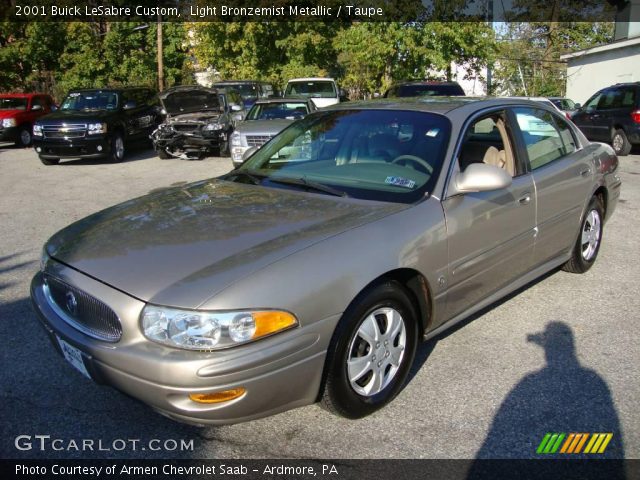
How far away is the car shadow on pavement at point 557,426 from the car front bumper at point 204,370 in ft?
2.95

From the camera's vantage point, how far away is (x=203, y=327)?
2365 millimetres

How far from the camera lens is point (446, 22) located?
66.4 ft

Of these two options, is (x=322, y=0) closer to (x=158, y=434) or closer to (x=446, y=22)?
(x=446, y=22)

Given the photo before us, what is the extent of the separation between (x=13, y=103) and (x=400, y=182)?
17.0m

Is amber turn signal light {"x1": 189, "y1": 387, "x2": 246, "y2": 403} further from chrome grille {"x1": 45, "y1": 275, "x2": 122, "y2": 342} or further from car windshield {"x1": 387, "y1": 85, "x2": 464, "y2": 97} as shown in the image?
car windshield {"x1": 387, "y1": 85, "x2": 464, "y2": 97}

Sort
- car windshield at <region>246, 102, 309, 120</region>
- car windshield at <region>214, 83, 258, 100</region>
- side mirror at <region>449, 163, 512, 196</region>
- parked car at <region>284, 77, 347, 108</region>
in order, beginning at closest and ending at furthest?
side mirror at <region>449, 163, 512, 196</region>, car windshield at <region>246, 102, 309, 120</region>, parked car at <region>284, 77, 347, 108</region>, car windshield at <region>214, 83, 258, 100</region>

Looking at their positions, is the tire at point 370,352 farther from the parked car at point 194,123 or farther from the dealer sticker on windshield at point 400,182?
the parked car at point 194,123

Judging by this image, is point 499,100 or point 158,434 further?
point 499,100

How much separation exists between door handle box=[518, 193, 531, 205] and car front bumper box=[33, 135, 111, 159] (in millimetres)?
11126

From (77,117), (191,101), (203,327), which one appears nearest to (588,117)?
(191,101)

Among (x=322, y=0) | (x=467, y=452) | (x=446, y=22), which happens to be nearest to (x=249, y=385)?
(x=467, y=452)

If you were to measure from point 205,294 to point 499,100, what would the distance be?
274cm

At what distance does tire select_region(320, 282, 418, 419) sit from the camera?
2.71 metres

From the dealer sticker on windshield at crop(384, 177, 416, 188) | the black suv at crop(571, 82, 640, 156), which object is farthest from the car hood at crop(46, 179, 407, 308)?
the black suv at crop(571, 82, 640, 156)
